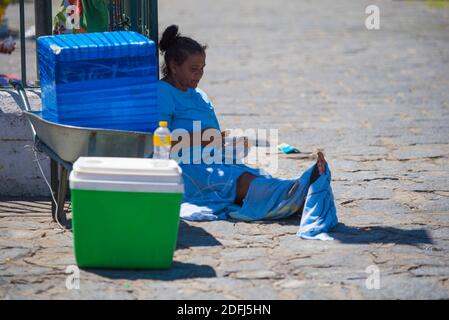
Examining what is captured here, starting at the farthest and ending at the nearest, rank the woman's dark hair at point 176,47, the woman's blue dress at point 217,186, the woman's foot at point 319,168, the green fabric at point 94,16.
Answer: the green fabric at point 94,16, the woman's dark hair at point 176,47, the woman's blue dress at point 217,186, the woman's foot at point 319,168

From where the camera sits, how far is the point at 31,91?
5891 mm

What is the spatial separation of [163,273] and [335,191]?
198 cm

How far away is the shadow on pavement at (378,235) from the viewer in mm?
4855

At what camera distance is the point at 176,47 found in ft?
17.7

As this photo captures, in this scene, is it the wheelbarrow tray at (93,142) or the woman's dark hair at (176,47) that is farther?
the woman's dark hair at (176,47)

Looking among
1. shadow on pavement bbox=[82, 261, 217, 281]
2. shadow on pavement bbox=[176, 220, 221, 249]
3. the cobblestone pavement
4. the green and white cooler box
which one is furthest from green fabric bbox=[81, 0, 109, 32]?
shadow on pavement bbox=[82, 261, 217, 281]

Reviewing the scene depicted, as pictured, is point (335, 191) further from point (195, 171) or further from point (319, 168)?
point (195, 171)

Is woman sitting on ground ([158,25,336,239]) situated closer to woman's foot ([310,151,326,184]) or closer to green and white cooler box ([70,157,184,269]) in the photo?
woman's foot ([310,151,326,184])

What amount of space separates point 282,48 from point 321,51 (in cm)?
62

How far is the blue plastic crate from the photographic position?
4691mm

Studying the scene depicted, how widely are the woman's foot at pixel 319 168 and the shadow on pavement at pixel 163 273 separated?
3.33ft

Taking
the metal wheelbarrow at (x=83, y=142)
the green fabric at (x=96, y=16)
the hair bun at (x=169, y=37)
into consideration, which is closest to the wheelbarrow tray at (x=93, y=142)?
the metal wheelbarrow at (x=83, y=142)

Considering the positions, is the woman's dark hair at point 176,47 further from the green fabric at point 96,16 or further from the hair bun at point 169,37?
the green fabric at point 96,16

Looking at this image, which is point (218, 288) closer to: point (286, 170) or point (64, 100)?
point (64, 100)
